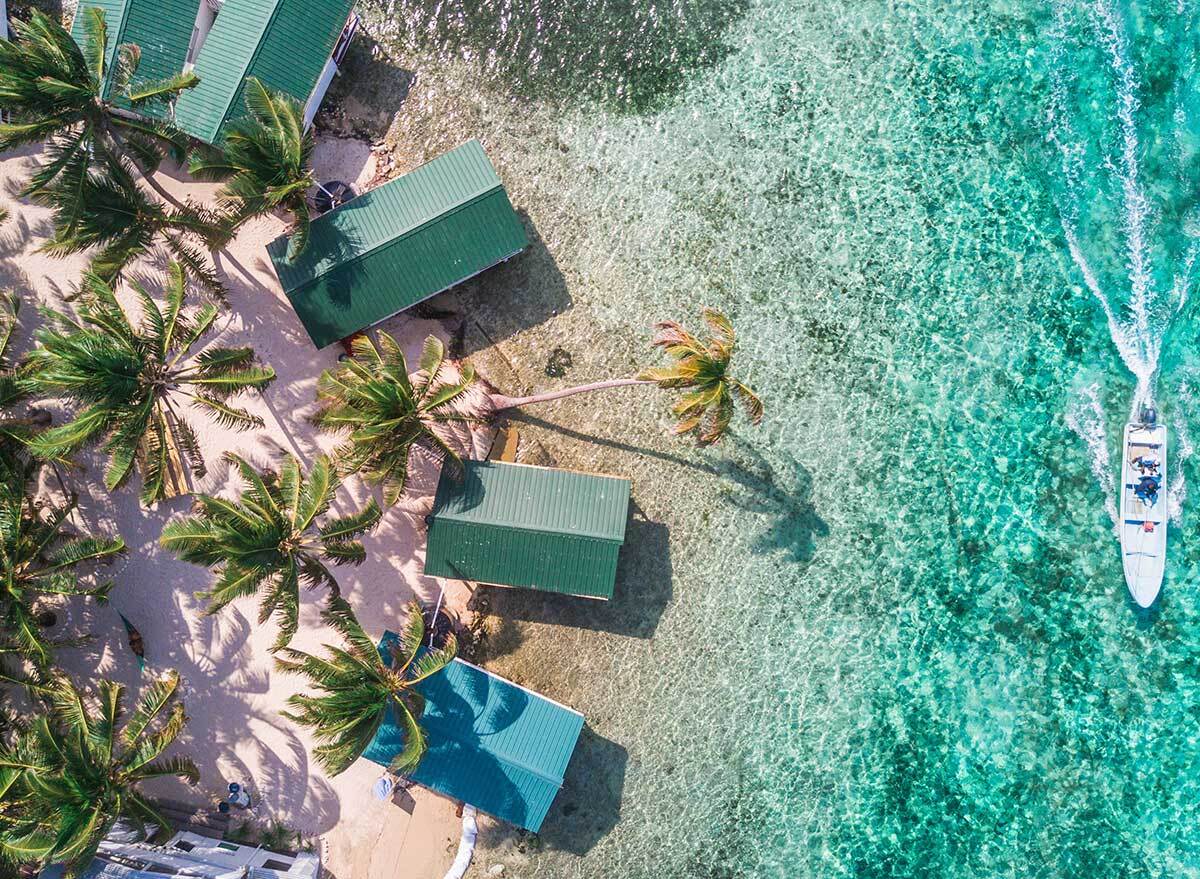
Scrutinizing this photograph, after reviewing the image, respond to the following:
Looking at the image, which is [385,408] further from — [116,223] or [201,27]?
[201,27]

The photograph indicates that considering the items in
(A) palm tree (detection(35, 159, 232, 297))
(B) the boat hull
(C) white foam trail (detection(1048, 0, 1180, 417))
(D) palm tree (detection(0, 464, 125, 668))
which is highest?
(A) palm tree (detection(35, 159, 232, 297))

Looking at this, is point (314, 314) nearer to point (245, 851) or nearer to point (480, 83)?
point (480, 83)

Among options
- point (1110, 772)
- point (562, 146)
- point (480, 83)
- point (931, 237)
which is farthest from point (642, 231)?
point (1110, 772)

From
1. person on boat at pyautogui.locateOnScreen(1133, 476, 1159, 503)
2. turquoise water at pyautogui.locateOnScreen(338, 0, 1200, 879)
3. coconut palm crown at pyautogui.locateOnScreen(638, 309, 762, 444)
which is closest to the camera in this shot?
coconut palm crown at pyautogui.locateOnScreen(638, 309, 762, 444)

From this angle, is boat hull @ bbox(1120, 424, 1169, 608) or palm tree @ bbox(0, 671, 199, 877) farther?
boat hull @ bbox(1120, 424, 1169, 608)

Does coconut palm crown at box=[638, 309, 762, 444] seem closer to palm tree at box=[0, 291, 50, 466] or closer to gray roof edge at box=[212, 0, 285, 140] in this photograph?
gray roof edge at box=[212, 0, 285, 140]

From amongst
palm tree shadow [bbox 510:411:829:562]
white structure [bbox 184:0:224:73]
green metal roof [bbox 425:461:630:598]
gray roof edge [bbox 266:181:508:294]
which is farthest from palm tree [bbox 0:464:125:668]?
palm tree shadow [bbox 510:411:829:562]

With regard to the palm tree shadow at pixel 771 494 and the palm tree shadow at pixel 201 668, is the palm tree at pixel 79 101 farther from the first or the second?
the palm tree shadow at pixel 771 494
